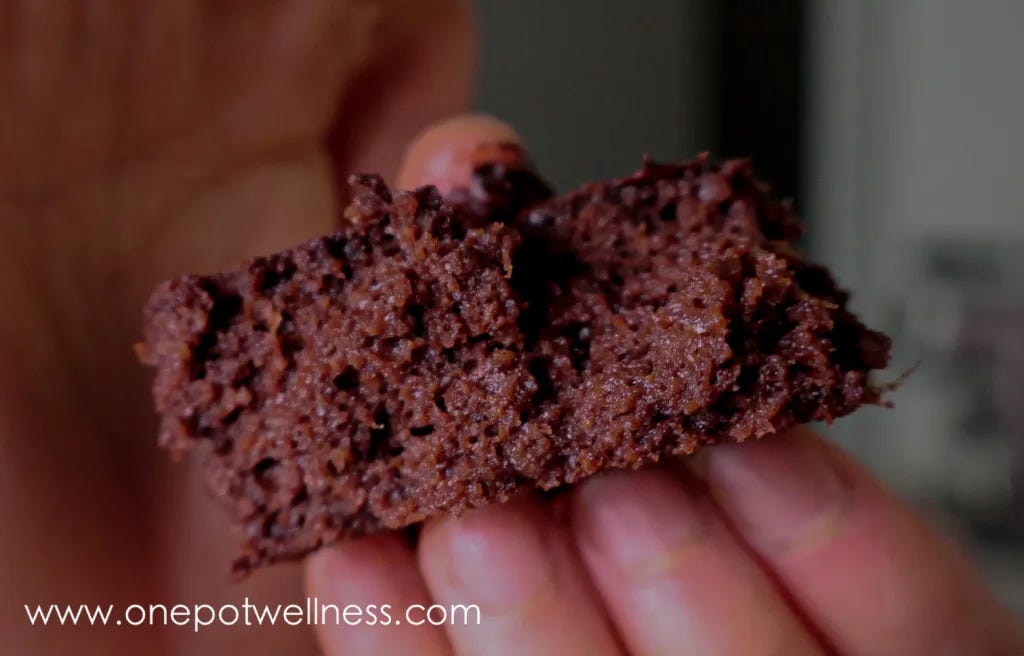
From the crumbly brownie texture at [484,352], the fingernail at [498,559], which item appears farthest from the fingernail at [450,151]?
the fingernail at [498,559]

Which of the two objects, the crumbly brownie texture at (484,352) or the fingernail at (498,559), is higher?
the crumbly brownie texture at (484,352)

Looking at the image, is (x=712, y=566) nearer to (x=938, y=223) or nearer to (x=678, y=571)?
(x=678, y=571)

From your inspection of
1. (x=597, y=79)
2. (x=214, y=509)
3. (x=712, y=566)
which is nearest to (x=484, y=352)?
(x=712, y=566)

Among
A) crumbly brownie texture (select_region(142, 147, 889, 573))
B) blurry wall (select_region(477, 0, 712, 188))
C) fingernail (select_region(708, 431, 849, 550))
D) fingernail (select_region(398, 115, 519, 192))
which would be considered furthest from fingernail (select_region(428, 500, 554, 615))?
blurry wall (select_region(477, 0, 712, 188))

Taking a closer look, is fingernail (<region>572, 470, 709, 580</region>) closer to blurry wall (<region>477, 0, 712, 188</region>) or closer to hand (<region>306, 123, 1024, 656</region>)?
hand (<region>306, 123, 1024, 656</region>)

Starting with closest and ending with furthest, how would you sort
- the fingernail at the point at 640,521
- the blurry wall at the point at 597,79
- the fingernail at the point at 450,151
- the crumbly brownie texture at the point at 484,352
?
the crumbly brownie texture at the point at 484,352 < the fingernail at the point at 640,521 < the fingernail at the point at 450,151 < the blurry wall at the point at 597,79

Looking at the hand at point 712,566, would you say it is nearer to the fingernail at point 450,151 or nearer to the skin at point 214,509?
the skin at point 214,509

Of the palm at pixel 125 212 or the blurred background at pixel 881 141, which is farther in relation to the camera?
the blurred background at pixel 881 141
